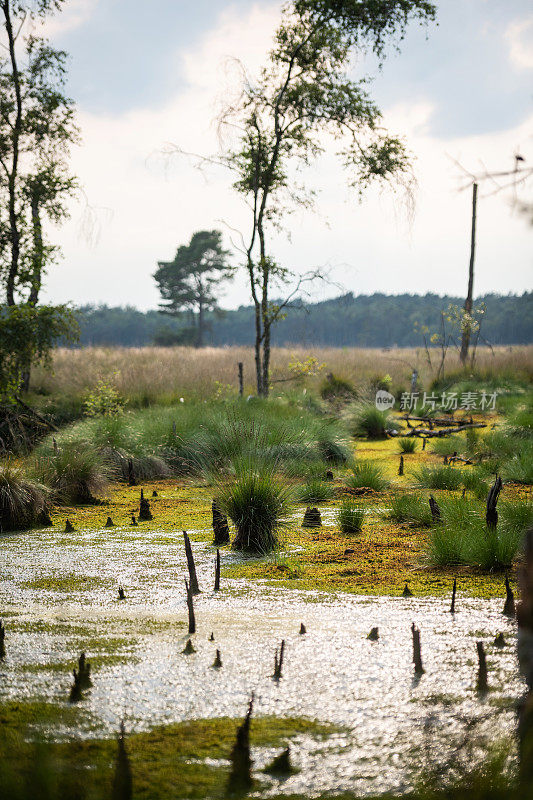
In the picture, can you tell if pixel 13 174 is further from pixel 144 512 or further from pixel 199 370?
pixel 144 512

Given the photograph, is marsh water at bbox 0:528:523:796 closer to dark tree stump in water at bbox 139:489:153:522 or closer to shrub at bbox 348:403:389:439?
dark tree stump in water at bbox 139:489:153:522

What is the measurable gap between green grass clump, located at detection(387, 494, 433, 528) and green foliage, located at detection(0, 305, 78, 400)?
5208mm

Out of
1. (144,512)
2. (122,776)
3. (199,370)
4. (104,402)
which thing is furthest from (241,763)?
(199,370)

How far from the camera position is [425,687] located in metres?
2.82

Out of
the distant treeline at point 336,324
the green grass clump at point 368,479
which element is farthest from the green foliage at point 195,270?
the green grass clump at point 368,479

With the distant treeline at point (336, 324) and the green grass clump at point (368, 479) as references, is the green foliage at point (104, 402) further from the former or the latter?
the distant treeline at point (336, 324)

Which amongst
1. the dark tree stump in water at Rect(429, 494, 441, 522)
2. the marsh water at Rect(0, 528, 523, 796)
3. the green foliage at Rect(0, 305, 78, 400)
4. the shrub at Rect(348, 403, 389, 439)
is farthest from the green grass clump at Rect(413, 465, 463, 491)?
the green foliage at Rect(0, 305, 78, 400)

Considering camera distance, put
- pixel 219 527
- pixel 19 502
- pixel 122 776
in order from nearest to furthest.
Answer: pixel 122 776
pixel 219 527
pixel 19 502

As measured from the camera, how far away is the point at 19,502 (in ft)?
21.3

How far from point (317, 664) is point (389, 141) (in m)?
12.1

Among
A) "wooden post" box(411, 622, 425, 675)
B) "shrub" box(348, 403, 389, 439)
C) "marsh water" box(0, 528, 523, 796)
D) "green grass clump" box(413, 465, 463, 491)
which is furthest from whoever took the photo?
"shrub" box(348, 403, 389, 439)

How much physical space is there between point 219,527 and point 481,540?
1.94 m

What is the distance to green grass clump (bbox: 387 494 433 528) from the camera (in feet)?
20.4

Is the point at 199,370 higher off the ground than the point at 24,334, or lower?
lower
